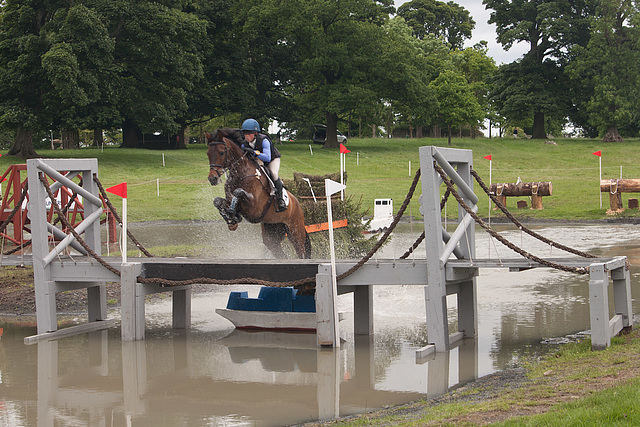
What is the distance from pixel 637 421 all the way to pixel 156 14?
42.8 meters

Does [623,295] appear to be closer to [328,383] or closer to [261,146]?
[328,383]

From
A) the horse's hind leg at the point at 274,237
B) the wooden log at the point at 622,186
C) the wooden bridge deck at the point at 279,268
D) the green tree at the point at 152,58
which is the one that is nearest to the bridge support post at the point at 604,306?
the wooden bridge deck at the point at 279,268

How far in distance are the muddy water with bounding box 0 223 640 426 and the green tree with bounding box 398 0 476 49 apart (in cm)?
8551

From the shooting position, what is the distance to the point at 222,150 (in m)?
13.2

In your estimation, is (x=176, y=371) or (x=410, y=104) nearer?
(x=176, y=371)

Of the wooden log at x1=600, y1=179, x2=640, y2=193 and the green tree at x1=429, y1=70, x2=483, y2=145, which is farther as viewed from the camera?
the green tree at x1=429, y1=70, x2=483, y2=145

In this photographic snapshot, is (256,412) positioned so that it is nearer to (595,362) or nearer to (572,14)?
(595,362)

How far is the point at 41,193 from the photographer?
551 inches

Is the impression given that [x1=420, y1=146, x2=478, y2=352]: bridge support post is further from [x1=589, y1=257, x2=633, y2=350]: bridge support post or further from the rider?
the rider

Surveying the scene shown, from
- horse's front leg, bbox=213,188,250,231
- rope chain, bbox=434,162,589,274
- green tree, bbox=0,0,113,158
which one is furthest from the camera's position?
green tree, bbox=0,0,113,158

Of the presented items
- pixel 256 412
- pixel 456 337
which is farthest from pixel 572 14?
pixel 256 412

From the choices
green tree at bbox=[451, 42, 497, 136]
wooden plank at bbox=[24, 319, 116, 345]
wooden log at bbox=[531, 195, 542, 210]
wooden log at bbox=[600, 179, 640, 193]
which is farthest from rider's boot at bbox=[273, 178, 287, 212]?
green tree at bbox=[451, 42, 497, 136]

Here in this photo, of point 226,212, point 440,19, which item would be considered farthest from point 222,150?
point 440,19

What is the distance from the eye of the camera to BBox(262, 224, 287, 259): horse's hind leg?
15.4 metres
